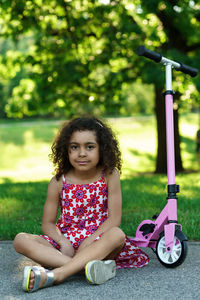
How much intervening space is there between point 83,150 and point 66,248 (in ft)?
2.15

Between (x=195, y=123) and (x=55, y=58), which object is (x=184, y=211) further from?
(x=195, y=123)

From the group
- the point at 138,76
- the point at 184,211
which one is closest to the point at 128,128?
the point at 138,76

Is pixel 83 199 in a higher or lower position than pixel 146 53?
lower

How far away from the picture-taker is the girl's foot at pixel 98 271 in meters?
2.53

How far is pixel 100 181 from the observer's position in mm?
3055

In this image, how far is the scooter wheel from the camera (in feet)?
9.00

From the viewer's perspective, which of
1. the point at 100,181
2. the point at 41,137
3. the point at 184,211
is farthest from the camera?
the point at 41,137

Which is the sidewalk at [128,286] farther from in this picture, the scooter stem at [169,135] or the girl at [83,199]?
the scooter stem at [169,135]

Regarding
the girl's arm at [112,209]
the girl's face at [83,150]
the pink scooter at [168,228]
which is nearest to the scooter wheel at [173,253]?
the pink scooter at [168,228]

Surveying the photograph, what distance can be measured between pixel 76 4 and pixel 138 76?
2.06 m

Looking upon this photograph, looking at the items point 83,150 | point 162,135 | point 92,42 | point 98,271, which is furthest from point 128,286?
point 92,42

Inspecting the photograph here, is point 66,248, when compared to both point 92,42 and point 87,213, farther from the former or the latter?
point 92,42

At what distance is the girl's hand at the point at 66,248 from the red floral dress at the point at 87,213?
0.22 ft

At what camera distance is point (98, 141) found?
3.08 meters
